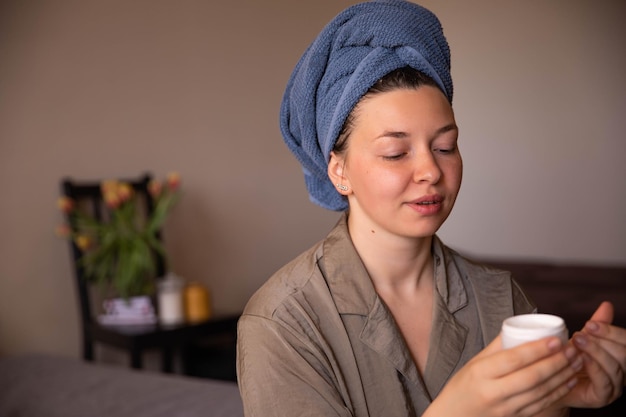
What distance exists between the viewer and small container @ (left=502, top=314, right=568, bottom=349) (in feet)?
2.70

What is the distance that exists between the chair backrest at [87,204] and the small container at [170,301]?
0.26m

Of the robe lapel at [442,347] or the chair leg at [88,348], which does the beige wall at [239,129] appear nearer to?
the chair leg at [88,348]

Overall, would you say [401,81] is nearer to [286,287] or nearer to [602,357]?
[286,287]

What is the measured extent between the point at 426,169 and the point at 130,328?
2057 mm

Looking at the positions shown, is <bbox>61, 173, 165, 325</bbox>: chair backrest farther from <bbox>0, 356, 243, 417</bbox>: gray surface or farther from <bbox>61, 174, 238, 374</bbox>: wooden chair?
<bbox>0, 356, 243, 417</bbox>: gray surface

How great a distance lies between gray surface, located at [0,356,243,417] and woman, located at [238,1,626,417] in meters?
0.46

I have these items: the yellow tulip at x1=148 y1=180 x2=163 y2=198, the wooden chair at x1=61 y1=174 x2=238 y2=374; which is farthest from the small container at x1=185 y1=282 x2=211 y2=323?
the yellow tulip at x1=148 y1=180 x2=163 y2=198

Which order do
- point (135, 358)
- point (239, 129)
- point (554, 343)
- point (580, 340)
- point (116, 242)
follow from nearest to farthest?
point (554, 343)
point (580, 340)
point (135, 358)
point (116, 242)
point (239, 129)

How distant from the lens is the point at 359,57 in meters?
1.17

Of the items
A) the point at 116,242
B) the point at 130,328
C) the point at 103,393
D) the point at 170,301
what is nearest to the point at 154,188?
the point at 116,242

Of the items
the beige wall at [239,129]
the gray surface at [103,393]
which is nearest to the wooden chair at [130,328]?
the beige wall at [239,129]

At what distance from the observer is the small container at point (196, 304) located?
3.10 meters

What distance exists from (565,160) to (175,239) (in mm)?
2337

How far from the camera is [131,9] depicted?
3.36 m
